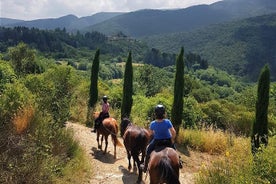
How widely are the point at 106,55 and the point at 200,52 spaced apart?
57806 millimetres

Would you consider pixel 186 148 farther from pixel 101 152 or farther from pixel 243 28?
pixel 243 28

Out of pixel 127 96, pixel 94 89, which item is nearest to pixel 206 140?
pixel 127 96

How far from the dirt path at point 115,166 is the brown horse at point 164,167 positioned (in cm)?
293

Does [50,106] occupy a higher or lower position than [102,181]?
higher

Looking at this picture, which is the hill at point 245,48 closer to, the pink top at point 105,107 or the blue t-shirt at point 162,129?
the pink top at point 105,107

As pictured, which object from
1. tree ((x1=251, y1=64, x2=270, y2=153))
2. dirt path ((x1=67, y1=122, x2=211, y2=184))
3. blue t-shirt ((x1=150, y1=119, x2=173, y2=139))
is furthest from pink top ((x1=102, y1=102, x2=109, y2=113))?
tree ((x1=251, y1=64, x2=270, y2=153))

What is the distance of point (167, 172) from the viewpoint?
723 cm

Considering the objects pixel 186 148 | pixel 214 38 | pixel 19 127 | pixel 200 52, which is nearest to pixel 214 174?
pixel 19 127

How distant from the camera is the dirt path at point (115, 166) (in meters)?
10.6

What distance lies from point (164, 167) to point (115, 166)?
16.8ft

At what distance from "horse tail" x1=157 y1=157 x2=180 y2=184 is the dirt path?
3173 mm

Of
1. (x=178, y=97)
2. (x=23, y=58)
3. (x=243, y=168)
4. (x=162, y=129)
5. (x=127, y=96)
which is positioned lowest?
(x=23, y=58)

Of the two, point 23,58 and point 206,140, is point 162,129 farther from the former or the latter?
point 23,58

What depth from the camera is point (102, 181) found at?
10250 millimetres
